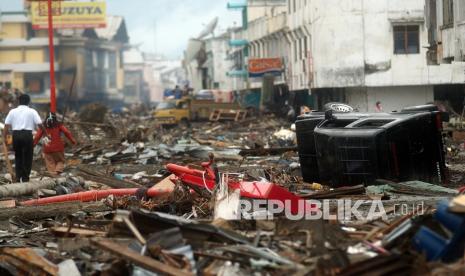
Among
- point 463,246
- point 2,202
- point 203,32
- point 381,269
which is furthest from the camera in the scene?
point 203,32

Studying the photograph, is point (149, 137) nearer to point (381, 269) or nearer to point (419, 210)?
point (419, 210)

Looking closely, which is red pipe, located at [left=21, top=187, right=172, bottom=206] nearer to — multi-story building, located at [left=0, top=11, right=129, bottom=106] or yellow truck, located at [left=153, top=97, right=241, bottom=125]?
yellow truck, located at [left=153, top=97, right=241, bottom=125]

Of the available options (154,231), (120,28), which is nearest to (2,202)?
(154,231)

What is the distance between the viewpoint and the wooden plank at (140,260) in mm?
5820

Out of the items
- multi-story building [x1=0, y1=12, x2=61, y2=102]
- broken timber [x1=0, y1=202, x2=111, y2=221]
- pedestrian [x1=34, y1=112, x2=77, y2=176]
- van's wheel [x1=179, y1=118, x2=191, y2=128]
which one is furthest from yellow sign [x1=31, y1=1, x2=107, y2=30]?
broken timber [x1=0, y1=202, x2=111, y2=221]

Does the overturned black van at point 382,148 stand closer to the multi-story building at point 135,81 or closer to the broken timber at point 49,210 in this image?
the broken timber at point 49,210

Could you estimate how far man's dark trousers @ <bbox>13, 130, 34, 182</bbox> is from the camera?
14.4 m

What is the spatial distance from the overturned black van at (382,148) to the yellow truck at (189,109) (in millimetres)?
35745

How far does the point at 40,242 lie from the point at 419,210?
3.83m

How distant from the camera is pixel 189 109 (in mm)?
48562

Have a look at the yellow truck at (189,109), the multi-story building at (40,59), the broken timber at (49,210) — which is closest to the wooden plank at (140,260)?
the broken timber at (49,210)

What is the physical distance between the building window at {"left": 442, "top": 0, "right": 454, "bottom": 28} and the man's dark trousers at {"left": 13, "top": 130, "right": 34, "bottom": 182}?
10965mm

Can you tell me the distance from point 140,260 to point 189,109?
1684 inches

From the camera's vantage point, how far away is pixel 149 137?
32.5 m
